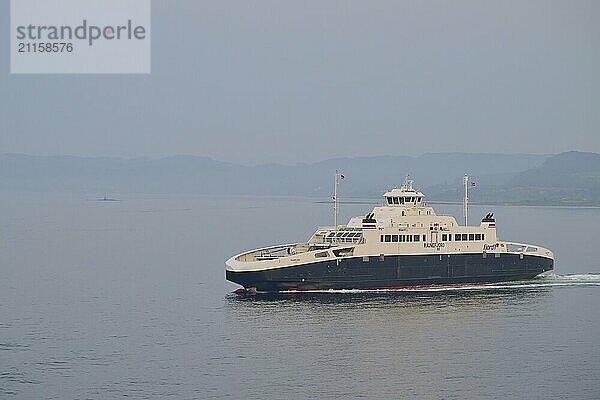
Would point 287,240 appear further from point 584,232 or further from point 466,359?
point 466,359

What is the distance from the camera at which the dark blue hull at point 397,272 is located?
63.8 meters

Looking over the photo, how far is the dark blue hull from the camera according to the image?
209ft

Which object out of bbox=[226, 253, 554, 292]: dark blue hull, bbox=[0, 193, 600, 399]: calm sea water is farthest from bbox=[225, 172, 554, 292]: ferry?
bbox=[0, 193, 600, 399]: calm sea water

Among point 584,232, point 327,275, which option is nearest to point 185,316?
point 327,275

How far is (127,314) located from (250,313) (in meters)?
7.82

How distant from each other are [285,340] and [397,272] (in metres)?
19.7

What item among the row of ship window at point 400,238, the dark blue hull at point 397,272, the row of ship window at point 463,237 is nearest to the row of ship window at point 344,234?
the row of ship window at point 400,238

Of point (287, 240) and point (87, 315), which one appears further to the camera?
point (287, 240)

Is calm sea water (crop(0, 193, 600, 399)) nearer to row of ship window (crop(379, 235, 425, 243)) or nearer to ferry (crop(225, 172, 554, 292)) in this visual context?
ferry (crop(225, 172, 554, 292))

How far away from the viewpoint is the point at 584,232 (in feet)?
545

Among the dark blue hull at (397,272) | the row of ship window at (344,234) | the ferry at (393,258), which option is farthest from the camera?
the row of ship window at (344,234)

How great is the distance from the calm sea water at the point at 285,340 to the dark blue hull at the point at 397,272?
140cm

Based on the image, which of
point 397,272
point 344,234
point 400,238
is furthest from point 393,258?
point 344,234

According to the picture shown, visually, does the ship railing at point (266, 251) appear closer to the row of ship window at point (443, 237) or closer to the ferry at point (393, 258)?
the ferry at point (393, 258)
